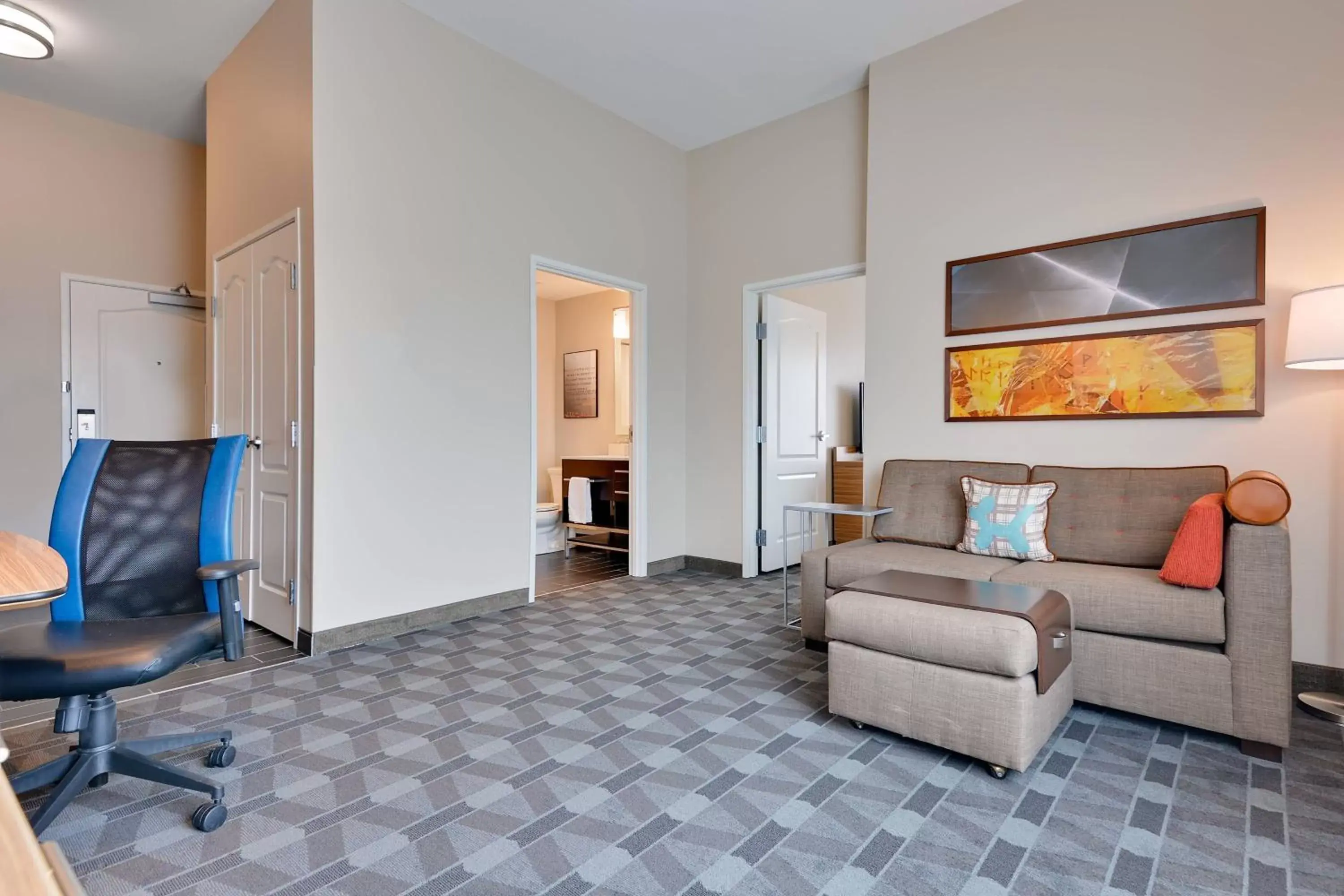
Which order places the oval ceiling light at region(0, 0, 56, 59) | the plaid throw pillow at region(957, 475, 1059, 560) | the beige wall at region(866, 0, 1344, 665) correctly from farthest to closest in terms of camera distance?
the oval ceiling light at region(0, 0, 56, 59)
the plaid throw pillow at region(957, 475, 1059, 560)
the beige wall at region(866, 0, 1344, 665)

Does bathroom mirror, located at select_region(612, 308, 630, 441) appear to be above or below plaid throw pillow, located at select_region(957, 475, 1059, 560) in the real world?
above

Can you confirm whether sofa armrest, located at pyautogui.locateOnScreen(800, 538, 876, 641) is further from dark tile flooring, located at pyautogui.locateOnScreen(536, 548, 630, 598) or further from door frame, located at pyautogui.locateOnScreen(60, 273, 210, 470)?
door frame, located at pyautogui.locateOnScreen(60, 273, 210, 470)

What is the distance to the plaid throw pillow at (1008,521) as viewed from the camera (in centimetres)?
286

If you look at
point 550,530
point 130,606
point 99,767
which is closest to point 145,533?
point 130,606

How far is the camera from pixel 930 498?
3.36 metres

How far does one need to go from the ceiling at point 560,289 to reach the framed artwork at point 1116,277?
12.1 ft

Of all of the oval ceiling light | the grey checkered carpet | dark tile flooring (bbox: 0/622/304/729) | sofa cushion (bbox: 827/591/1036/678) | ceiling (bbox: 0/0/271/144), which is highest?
ceiling (bbox: 0/0/271/144)

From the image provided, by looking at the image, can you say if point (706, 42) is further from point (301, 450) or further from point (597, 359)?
point (597, 359)

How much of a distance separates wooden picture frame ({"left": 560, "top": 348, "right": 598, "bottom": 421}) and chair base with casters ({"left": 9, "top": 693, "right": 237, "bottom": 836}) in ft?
17.5

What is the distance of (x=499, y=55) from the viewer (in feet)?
12.6

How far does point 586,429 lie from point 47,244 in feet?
14.3

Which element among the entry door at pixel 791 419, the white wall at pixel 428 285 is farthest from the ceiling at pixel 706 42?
the entry door at pixel 791 419

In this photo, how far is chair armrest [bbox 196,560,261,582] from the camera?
1.75 m

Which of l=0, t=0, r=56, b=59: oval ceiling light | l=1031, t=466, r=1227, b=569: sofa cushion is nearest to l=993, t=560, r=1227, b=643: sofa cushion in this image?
l=1031, t=466, r=1227, b=569: sofa cushion
